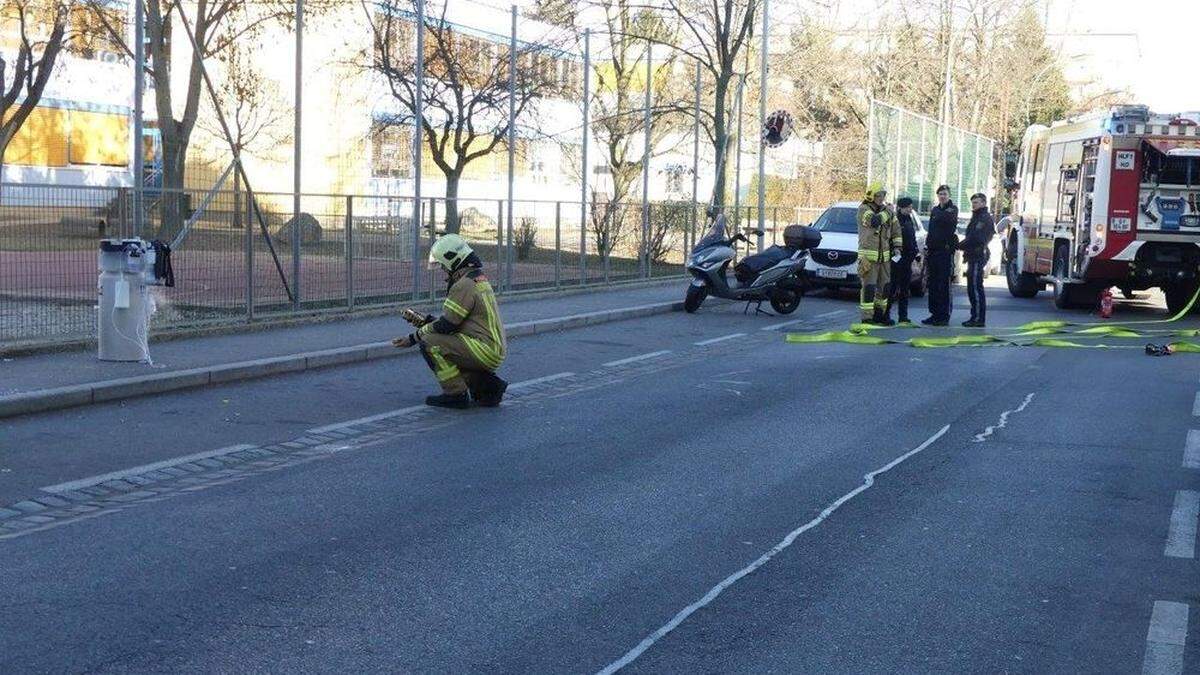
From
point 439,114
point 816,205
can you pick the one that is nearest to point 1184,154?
point 439,114

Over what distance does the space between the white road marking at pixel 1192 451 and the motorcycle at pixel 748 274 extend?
1045cm

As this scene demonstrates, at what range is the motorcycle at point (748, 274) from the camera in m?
20.6

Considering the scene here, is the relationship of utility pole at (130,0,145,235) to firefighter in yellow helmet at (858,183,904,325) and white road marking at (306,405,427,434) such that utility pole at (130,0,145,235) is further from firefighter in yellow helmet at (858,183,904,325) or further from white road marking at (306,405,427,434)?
firefighter in yellow helmet at (858,183,904,325)

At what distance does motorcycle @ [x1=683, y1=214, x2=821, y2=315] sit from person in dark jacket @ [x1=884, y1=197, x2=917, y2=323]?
1.57m

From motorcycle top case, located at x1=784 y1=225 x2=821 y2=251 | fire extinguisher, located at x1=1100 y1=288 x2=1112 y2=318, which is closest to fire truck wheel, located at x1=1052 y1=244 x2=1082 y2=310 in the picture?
fire extinguisher, located at x1=1100 y1=288 x2=1112 y2=318

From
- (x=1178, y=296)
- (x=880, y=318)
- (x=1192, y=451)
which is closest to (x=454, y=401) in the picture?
(x=1192, y=451)

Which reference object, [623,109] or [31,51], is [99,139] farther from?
[623,109]

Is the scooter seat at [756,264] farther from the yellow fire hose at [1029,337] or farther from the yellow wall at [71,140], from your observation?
the yellow wall at [71,140]

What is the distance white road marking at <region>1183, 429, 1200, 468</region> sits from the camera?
360 inches

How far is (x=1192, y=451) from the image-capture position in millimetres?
9609

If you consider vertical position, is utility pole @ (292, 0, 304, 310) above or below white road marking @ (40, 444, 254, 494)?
above

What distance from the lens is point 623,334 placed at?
694 inches

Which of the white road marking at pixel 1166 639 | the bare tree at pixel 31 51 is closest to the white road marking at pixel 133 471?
the white road marking at pixel 1166 639

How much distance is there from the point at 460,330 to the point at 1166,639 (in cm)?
625
